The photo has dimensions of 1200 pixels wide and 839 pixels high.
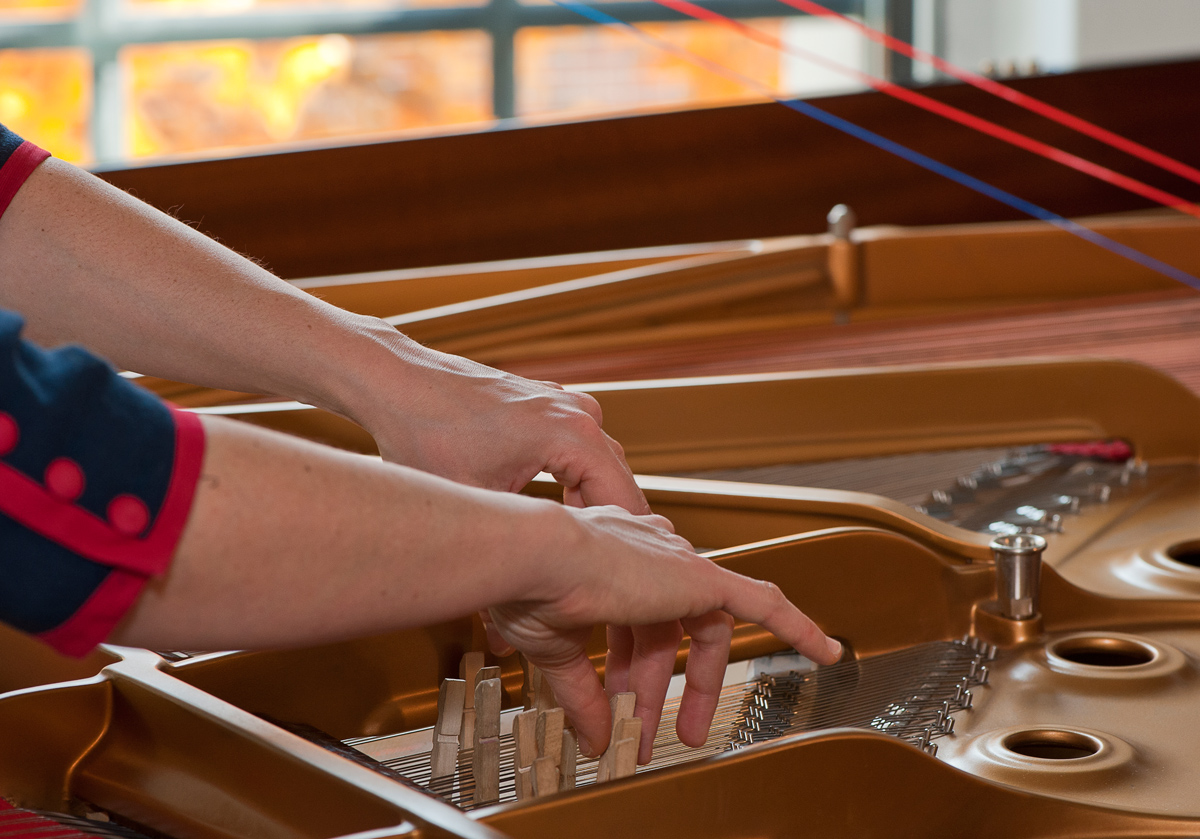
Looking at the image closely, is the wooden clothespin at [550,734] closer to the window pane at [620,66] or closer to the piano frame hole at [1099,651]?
the piano frame hole at [1099,651]

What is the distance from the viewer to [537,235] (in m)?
2.46

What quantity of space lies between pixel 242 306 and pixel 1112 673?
2.53 feet

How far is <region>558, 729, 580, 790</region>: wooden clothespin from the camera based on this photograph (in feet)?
3.07

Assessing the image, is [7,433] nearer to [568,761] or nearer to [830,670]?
[568,761]

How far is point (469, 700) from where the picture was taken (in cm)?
102

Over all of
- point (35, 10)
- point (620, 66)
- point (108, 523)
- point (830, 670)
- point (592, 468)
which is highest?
point (35, 10)

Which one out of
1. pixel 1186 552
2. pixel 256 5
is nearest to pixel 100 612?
pixel 1186 552

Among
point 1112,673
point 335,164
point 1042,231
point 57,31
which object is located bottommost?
point 1112,673

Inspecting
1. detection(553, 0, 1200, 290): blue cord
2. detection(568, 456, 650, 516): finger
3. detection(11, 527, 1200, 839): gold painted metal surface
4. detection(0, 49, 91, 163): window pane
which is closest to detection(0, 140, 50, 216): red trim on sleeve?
detection(11, 527, 1200, 839): gold painted metal surface

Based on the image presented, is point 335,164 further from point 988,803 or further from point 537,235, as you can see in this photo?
point 988,803

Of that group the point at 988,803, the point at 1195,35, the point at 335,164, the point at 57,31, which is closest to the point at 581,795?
the point at 988,803

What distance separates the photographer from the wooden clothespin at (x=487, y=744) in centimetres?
94

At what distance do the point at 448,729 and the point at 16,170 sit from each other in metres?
0.57

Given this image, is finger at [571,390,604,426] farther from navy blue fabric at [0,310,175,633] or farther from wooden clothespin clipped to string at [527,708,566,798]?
navy blue fabric at [0,310,175,633]
